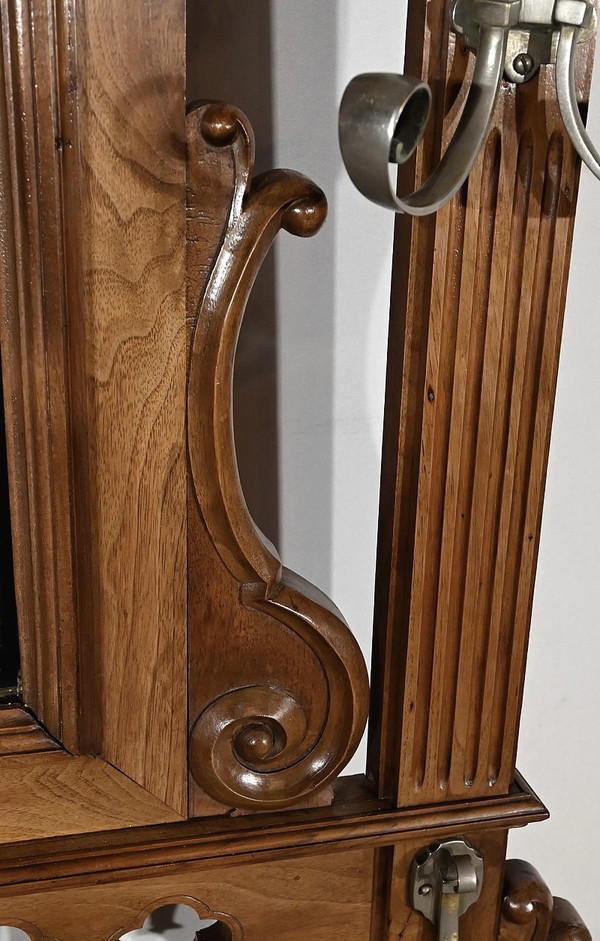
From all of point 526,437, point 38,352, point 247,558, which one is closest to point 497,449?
point 526,437

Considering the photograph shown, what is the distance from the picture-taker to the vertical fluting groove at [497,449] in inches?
20.3

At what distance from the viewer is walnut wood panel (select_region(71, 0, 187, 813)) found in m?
0.46

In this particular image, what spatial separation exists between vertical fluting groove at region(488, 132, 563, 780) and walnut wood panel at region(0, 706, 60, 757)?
27 centimetres

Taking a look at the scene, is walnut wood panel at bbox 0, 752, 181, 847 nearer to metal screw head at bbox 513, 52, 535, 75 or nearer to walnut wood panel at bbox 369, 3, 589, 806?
walnut wood panel at bbox 369, 3, 589, 806

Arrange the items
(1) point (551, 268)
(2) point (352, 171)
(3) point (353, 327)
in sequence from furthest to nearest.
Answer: (3) point (353, 327) < (1) point (551, 268) < (2) point (352, 171)

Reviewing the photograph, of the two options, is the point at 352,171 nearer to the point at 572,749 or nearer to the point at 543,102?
the point at 543,102

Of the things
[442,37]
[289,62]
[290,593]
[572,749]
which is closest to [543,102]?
[442,37]

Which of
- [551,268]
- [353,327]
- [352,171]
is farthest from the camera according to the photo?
[353,327]

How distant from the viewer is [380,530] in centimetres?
59

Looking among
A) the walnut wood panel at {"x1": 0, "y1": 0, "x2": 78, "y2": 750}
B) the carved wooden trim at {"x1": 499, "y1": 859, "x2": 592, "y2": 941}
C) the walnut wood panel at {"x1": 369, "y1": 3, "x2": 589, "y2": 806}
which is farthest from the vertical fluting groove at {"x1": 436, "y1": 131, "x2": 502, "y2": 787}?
the walnut wood panel at {"x1": 0, "y1": 0, "x2": 78, "y2": 750}

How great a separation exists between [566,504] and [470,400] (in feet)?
0.78

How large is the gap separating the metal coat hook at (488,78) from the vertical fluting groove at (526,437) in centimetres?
4

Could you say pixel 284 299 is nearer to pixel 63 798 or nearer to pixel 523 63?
pixel 523 63

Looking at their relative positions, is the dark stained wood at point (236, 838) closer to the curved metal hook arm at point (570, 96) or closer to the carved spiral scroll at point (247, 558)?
the carved spiral scroll at point (247, 558)
